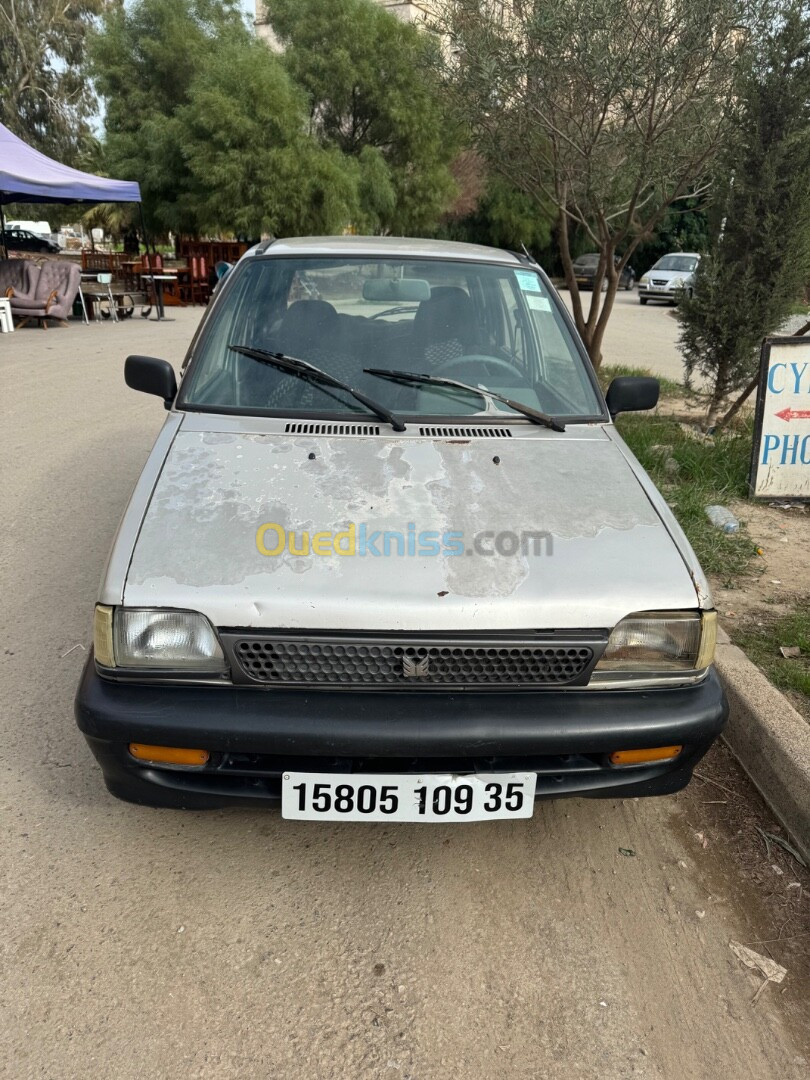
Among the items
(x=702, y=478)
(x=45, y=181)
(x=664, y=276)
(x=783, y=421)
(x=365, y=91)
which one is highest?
(x=365, y=91)

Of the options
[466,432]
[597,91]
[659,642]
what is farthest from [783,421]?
[659,642]

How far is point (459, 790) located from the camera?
2203 mm

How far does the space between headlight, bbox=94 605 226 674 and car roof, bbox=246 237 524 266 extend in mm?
2008

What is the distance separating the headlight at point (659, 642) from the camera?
2230mm

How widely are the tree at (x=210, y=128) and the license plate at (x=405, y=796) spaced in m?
21.6

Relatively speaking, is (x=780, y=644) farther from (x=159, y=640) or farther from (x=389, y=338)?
(x=159, y=640)

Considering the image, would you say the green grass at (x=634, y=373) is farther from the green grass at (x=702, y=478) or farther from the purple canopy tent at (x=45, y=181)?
the purple canopy tent at (x=45, y=181)

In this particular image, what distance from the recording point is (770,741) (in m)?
2.97

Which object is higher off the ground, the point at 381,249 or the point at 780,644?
the point at 381,249

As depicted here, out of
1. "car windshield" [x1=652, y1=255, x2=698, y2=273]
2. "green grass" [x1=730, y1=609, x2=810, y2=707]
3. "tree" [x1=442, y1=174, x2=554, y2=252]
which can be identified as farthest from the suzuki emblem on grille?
"tree" [x1=442, y1=174, x2=554, y2=252]

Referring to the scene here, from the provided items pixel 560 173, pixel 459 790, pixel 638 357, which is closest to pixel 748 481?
pixel 560 173

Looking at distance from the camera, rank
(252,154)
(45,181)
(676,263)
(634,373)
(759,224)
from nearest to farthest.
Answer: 1. (759,224)
2. (634,373)
3. (45,181)
4. (252,154)
5. (676,263)

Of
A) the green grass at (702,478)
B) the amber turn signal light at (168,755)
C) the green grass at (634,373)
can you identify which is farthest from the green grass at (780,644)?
the green grass at (634,373)

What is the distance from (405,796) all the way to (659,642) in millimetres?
793
